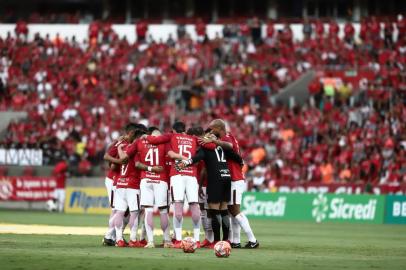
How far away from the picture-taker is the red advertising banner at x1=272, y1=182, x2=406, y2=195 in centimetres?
→ 3774

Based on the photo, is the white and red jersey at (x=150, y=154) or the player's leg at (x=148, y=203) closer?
the player's leg at (x=148, y=203)

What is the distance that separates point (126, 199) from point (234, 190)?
215 centimetres

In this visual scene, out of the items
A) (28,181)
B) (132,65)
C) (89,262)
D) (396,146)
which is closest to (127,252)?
(89,262)

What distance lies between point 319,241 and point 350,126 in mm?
18706

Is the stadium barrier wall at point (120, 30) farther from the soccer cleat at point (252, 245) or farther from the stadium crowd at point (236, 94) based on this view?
the soccer cleat at point (252, 245)

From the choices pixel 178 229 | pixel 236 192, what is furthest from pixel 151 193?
pixel 236 192

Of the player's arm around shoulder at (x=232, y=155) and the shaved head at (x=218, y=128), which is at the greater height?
the shaved head at (x=218, y=128)

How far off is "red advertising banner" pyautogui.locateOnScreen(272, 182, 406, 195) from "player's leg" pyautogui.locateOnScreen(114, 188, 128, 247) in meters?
18.3

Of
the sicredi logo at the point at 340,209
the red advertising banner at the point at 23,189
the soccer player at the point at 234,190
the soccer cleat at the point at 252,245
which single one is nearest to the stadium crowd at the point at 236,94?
the red advertising banner at the point at 23,189

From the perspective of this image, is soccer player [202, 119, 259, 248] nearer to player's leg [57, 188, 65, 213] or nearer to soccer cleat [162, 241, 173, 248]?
soccer cleat [162, 241, 173, 248]

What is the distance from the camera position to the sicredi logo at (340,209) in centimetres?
3691

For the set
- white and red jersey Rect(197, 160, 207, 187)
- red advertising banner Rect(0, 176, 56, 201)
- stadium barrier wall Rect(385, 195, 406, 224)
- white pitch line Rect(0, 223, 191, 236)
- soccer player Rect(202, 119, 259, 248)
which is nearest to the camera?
soccer player Rect(202, 119, 259, 248)

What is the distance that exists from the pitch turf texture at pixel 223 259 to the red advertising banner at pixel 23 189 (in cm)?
1842

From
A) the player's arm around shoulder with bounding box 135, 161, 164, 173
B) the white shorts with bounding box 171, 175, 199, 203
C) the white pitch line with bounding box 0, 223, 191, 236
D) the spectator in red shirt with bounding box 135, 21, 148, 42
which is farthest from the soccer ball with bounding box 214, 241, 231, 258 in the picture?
the spectator in red shirt with bounding box 135, 21, 148, 42
